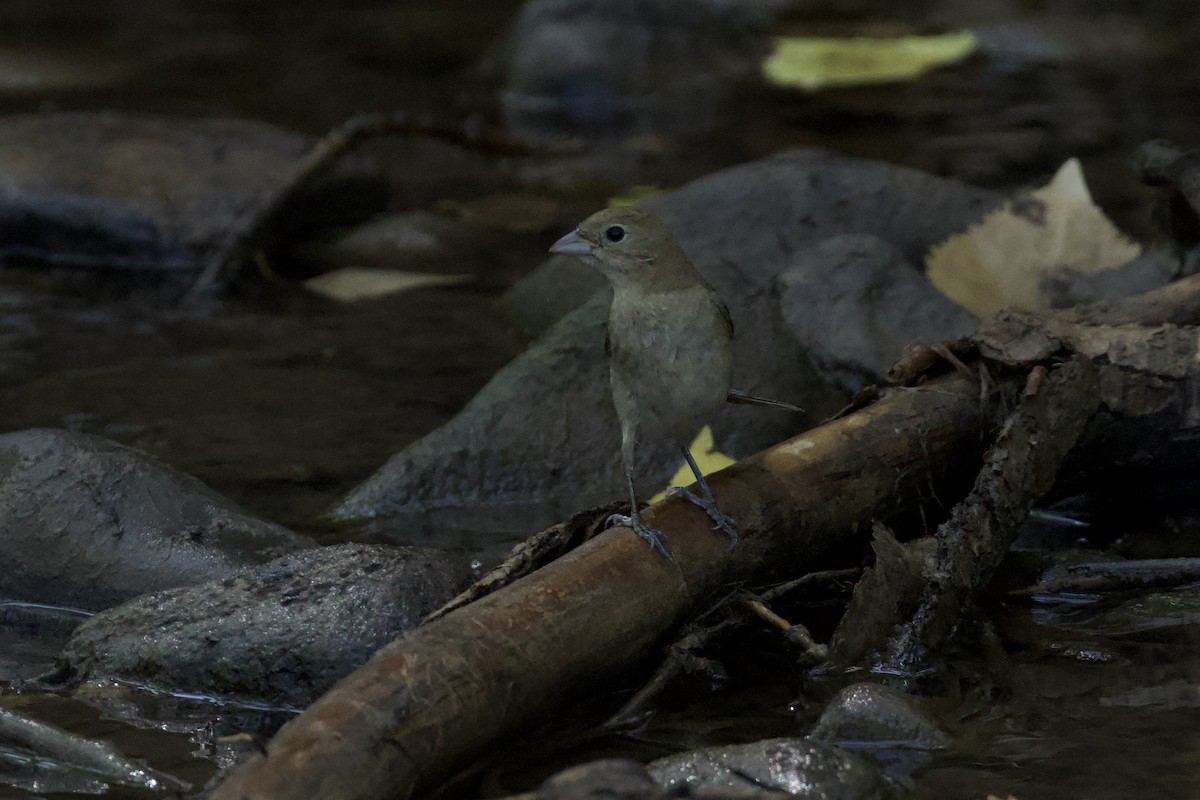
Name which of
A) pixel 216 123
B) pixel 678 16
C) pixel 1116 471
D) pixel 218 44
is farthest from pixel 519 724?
pixel 218 44

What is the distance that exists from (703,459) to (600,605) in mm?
1677

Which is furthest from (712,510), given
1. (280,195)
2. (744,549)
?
(280,195)

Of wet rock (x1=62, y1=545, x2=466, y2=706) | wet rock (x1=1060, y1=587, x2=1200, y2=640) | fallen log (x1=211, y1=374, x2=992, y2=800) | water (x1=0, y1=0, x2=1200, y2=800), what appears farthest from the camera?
wet rock (x1=1060, y1=587, x2=1200, y2=640)

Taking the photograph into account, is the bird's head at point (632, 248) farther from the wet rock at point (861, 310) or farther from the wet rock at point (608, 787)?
the wet rock at point (608, 787)

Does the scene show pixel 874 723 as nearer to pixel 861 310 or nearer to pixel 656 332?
pixel 656 332

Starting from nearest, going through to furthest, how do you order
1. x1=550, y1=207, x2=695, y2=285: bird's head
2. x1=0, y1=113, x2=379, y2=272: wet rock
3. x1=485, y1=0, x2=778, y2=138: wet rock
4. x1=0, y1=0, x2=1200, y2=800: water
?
x1=0, y1=0, x2=1200, y2=800: water < x1=550, y1=207, x2=695, y2=285: bird's head < x1=0, y1=113, x2=379, y2=272: wet rock < x1=485, y1=0, x2=778, y2=138: wet rock

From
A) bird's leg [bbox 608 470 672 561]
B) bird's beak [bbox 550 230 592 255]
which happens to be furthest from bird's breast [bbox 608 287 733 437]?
bird's leg [bbox 608 470 672 561]

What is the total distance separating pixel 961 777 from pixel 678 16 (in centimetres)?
1038

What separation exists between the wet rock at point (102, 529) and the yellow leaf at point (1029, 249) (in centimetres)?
301

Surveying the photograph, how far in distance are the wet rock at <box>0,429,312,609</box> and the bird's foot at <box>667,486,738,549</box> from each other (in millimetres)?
1317

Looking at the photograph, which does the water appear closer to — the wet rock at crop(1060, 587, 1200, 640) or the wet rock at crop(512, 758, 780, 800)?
the wet rock at crop(1060, 587, 1200, 640)

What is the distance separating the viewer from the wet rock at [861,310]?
17.2 ft

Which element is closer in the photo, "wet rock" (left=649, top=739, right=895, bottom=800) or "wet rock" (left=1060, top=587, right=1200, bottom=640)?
"wet rock" (left=649, top=739, right=895, bottom=800)

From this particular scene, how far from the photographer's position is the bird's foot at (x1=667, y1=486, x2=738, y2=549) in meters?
3.70
